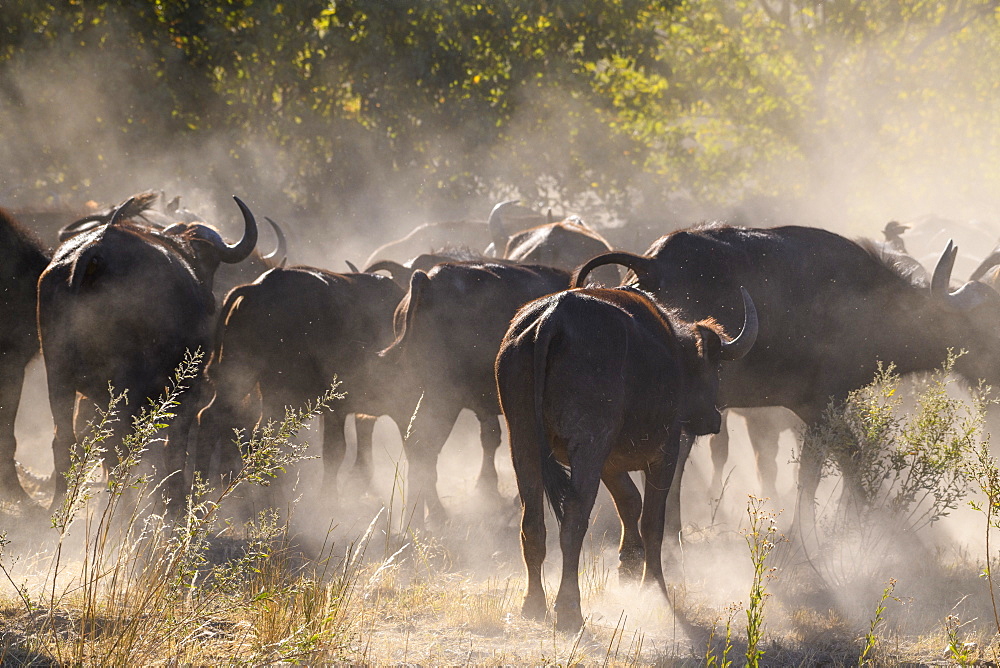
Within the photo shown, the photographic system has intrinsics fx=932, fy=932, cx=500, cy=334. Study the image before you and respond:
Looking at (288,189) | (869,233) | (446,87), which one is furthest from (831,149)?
(288,189)

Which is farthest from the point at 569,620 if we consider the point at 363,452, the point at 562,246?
the point at 562,246

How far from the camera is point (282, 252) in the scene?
10.8 meters

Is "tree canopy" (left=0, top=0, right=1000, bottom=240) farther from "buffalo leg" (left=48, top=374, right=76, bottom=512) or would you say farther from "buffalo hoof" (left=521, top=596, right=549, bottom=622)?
"buffalo hoof" (left=521, top=596, right=549, bottom=622)

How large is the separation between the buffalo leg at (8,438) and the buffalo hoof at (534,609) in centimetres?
445

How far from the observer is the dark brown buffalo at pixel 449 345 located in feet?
22.3

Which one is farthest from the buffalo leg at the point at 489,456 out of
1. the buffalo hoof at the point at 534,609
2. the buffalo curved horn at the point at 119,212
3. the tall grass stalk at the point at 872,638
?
the tall grass stalk at the point at 872,638

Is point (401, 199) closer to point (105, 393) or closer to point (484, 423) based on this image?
point (484, 423)

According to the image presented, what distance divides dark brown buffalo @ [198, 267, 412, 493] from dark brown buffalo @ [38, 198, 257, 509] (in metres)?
0.50

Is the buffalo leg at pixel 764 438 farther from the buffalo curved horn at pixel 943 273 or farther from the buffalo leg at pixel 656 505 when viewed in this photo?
the buffalo leg at pixel 656 505

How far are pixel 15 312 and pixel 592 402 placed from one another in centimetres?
511

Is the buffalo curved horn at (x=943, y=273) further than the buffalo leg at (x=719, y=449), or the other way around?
the buffalo leg at (x=719, y=449)

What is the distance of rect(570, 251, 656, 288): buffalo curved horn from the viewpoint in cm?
565

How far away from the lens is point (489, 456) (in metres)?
8.00

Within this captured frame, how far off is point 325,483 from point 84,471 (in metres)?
4.37
